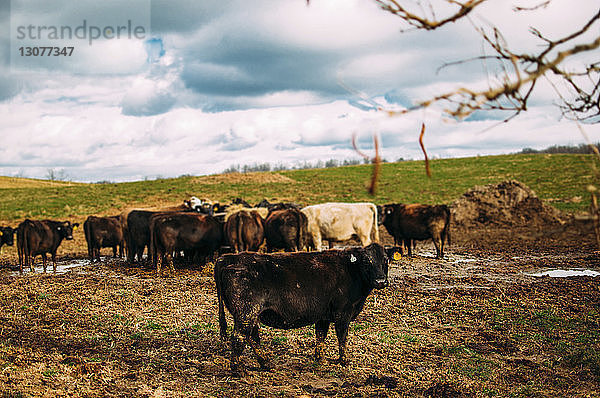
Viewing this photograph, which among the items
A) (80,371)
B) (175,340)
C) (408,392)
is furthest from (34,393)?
(408,392)

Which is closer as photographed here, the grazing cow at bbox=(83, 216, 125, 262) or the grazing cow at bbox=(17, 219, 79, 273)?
the grazing cow at bbox=(17, 219, 79, 273)

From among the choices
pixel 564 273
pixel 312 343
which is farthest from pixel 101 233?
pixel 564 273

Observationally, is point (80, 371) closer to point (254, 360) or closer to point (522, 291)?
point (254, 360)

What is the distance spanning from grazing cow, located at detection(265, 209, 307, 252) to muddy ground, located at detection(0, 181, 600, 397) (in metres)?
3.53

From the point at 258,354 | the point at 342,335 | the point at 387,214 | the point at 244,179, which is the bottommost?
the point at 258,354

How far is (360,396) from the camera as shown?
5473 mm

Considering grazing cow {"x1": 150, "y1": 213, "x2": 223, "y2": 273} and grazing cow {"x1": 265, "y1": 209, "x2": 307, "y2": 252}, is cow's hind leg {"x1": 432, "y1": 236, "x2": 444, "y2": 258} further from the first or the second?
grazing cow {"x1": 150, "y1": 213, "x2": 223, "y2": 273}

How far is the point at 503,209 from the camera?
84.1ft

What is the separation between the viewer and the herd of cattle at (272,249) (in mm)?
6125

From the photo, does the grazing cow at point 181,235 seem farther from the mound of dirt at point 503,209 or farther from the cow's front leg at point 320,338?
the mound of dirt at point 503,209

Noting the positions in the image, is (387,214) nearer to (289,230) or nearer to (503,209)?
(289,230)

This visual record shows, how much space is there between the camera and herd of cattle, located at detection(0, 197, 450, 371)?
612cm

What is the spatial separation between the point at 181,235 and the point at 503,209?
61.6ft

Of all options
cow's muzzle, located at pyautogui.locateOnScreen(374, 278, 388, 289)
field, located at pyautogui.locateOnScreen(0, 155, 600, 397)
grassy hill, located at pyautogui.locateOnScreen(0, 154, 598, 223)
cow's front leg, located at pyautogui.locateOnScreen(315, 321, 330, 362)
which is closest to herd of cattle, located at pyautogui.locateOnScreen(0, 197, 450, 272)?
field, located at pyautogui.locateOnScreen(0, 155, 600, 397)
